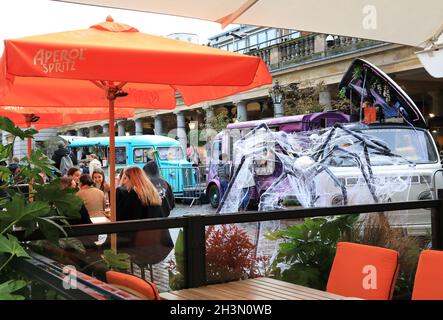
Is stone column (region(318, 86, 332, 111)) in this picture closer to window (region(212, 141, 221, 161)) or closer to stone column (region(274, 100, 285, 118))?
stone column (region(274, 100, 285, 118))

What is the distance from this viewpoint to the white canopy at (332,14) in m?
4.54

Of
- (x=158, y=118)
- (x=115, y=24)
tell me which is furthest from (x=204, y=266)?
(x=158, y=118)

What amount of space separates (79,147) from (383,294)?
25518 millimetres

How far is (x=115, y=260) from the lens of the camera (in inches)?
127

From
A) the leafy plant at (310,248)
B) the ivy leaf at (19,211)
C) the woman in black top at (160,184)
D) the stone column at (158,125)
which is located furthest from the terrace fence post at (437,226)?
the stone column at (158,125)

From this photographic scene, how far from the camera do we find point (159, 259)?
11.3 feet

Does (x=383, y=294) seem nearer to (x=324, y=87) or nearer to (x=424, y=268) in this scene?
(x=424, y=268)

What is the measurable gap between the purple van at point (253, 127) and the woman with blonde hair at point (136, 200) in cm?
972

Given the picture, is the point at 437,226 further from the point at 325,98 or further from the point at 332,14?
the point at 325,98

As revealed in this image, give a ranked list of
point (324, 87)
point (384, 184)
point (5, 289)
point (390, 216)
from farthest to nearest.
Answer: point (324, 87)
point (384, 184)
point (390, 216)
point (5, 289)

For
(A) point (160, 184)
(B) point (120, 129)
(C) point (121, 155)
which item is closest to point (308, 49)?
(C) point (121, 155)

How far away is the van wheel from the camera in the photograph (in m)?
17.4

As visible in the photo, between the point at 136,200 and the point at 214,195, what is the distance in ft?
36.8

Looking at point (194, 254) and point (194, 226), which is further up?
point (194, 226)
